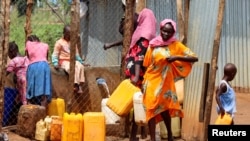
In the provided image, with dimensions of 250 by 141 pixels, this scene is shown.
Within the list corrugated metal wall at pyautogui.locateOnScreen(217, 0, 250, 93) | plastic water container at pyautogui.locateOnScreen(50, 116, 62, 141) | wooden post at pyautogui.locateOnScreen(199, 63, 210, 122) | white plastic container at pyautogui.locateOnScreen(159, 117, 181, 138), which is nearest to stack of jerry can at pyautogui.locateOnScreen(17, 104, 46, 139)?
plastic water container at pyautogui.locateOnScreen(50, 116, 62, 141)

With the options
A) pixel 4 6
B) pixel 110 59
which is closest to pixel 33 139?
pixel 4 6

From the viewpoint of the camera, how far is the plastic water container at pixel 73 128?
23.6ft

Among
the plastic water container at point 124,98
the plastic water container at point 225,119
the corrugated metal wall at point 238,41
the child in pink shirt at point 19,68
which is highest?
the corrugated metal wall at point 238,41

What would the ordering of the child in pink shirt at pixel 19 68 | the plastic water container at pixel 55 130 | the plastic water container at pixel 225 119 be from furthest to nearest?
1. the child in pink shirt at pixel 19 68
2. the plastic water container at pixel 55 130
3. the plastic water container at pixel 225 119

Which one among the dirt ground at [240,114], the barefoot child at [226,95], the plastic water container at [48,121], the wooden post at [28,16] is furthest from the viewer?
the wooden post at [28,16]

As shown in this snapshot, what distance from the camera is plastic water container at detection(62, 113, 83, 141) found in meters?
7.18

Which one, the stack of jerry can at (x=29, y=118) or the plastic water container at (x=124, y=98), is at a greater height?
the plastic water container at (x=124, y=98)

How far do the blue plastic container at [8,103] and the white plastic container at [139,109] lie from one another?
2.23m

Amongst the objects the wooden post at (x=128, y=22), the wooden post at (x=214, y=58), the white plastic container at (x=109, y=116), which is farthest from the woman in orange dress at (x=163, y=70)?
the white plastic container at (x=109, y=116)

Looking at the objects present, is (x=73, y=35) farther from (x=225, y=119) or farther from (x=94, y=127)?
(x=225, y=119)

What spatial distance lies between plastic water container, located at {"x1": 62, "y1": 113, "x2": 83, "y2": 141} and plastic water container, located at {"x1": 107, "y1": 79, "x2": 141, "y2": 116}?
1.56ft

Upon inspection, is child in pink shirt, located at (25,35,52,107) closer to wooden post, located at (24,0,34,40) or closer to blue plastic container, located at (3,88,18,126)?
blue plastic container, located at (3,88,18,126)

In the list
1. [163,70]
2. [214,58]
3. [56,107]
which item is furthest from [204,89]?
[56,107]

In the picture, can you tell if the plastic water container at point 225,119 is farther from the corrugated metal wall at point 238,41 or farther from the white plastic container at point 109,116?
the corrugated metal wall at point 238,41
